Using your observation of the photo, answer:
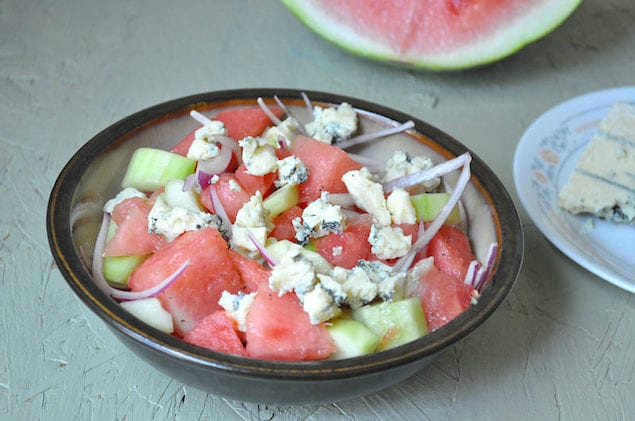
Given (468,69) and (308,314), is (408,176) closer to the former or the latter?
(308,314)

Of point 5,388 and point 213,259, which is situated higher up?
point 213,259

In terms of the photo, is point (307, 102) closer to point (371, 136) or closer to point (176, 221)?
point (371, 136)

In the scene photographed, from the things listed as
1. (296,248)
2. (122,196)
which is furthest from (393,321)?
(122,196)

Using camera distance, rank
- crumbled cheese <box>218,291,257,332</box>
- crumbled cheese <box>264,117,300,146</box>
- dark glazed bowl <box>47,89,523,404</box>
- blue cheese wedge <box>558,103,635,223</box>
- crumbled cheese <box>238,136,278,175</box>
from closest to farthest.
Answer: dark glazed bowl <box>47,89,523,404</box> → crumbled cheese <box>218,291,257,332</box> → crumbled cheese <box>238,136,278,175</box> → crumbled cheese <box>264,117,300,146</box> → blue cheese wedge <box>558,103,635,223</box>

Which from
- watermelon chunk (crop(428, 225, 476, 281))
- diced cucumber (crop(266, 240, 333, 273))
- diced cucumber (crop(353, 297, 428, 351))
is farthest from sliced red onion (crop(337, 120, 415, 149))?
diced cucumber (crop(353, 297, 428, 351))

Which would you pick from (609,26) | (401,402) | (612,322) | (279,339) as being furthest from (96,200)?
(609,26)

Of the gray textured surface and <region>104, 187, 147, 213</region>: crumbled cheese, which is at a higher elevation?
<region>104, 187, 147, 213</region>: crumbled cheese

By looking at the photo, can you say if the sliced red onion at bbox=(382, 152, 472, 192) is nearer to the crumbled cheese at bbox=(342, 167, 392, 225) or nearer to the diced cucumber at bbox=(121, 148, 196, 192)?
the crumbled cheese at bbox=(342, 167, 392, 225)
